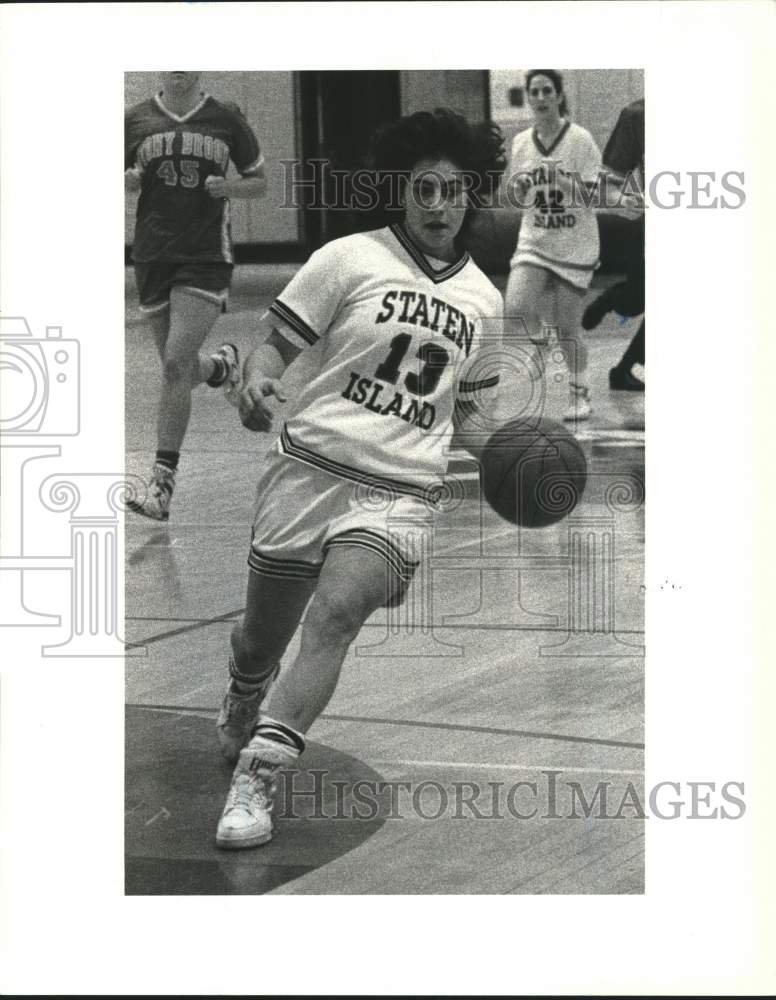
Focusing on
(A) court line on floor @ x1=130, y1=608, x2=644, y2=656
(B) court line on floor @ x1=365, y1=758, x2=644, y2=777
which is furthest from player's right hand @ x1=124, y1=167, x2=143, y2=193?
(B) court line on floor @ x1=365, y1=758, x2=644, y2=777

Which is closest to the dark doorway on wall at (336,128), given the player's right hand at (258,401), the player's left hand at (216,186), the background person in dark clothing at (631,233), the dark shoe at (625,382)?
the player's left hand at (216,186)

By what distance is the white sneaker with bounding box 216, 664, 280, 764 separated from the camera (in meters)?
13.7

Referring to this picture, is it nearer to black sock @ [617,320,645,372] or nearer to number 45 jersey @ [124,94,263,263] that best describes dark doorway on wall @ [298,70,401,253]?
number 45 jersey @ [124,94,263,263]

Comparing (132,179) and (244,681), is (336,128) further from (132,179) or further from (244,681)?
(244,681)

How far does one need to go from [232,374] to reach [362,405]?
426 mm

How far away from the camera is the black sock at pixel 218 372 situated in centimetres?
1354

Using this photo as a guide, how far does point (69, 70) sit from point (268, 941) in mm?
2709

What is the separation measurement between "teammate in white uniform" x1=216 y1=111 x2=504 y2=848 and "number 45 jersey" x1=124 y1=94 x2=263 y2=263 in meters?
0.44

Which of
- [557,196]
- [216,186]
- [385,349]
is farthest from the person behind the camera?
[216,186]

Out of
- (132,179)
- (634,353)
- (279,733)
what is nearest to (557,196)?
(634,353)

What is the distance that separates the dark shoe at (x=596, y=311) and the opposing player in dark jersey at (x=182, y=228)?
1.09 metres

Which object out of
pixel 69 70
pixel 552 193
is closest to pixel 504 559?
pixel 552 193

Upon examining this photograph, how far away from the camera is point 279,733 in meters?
13.5

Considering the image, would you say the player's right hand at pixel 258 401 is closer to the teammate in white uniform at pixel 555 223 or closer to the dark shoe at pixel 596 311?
the teammate in white uniform at pixel 555 223
